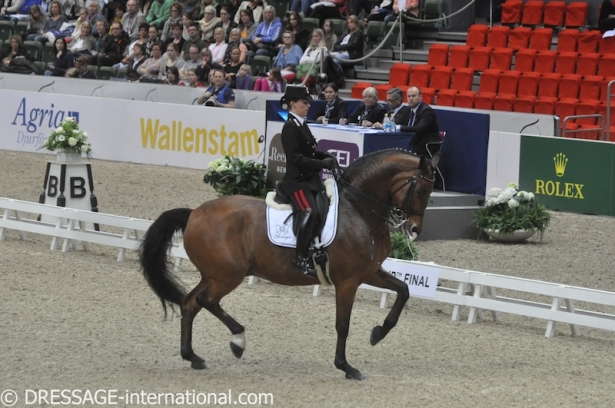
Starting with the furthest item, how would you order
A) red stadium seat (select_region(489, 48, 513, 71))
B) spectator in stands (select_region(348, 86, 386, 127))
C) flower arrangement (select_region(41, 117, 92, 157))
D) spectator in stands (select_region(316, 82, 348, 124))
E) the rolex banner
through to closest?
red stadium seat (select_region(489, 48, 513, 71)) → the rolex banner → spectator in stands (select_region(316, 82, 348, 124)) → spectator in stands (select_region(348, 86, 386, 127)) → flower arrangement (select_region(41, 117, 92, 157))

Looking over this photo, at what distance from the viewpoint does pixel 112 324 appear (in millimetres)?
9000

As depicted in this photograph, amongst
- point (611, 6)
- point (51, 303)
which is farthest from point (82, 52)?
point (51, 303)

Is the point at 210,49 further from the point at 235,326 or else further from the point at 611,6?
the point at 235,326

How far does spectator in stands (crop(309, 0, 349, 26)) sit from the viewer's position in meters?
21.6

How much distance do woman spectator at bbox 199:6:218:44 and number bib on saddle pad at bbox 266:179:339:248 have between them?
14890mm

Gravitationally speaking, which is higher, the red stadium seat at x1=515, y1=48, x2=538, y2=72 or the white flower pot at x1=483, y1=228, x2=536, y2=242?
the red stadium seat at x1=515, y1=48, x2=538, y2=72

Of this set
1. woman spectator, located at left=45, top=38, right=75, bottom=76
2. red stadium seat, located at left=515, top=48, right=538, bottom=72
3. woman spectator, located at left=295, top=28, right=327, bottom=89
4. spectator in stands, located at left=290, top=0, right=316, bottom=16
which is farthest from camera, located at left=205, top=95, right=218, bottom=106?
woman spectator, located at left=45, top=38, right=75, bottom=76

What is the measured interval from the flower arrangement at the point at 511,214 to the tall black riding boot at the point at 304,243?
6.14 metres

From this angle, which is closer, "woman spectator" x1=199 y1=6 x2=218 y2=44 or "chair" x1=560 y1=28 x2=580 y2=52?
"chair" x1=560 y1=28 x2=580 y2=52

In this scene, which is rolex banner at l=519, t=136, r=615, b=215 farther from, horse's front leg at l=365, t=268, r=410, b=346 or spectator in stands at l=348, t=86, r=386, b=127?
horse's front leg at l=365, t=268, r=410, b=346

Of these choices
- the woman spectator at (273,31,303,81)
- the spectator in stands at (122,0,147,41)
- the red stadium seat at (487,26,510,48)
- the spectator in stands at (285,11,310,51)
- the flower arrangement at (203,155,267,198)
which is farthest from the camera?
the spectator in stands at (122,0,147,41)

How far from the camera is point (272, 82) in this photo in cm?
1936

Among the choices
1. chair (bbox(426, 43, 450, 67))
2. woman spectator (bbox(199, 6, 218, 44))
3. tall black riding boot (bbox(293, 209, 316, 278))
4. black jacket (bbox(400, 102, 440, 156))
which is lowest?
tall black riding boot (bbox(293, 209, 316, 278))

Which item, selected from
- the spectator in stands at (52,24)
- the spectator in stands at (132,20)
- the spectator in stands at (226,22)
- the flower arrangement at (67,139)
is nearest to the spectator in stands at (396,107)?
the flower arrangement at (67,139)
